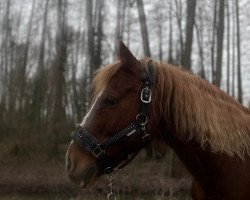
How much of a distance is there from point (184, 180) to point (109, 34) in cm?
1824

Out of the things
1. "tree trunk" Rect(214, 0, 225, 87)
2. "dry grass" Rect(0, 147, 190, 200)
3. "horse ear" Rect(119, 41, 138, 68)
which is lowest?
"dry grass" Rect(0, 147, 190, 200)

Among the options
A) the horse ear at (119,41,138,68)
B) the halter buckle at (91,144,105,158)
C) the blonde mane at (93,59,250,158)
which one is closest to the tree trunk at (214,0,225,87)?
the blonde mane at (93,59,250,158)

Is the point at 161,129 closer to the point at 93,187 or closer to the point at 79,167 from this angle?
the point at 79,167

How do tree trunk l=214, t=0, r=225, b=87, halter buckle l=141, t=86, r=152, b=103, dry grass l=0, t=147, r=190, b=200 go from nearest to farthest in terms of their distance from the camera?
halter buckle l=141, t=86, r=152, b=103
dry grass l=0, t=147, r=190, b=200
tree trunk l=214, t=0, r=225, b=87

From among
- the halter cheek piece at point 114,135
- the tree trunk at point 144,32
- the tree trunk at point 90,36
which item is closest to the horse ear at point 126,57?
the halter cheek piece at point 114,135

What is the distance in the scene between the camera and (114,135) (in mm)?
3441

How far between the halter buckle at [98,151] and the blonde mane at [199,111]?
0.46 metres

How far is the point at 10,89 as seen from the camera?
28109 millimetres

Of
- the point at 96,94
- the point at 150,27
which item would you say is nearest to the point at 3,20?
the point at 150,27

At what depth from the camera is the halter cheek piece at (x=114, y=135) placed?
11.1ft

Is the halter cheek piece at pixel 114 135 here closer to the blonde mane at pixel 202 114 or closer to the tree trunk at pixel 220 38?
the blonde mane at pixel 202 114

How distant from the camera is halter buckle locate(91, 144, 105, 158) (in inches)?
133

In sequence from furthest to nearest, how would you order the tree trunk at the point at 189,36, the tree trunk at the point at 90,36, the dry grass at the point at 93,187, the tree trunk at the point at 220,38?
the tree trunk at the point at 90,36 < the tree trunk at the point at 220,38 < the tree trunk at the point at 189,36 < the dry grass at the point at 93,187

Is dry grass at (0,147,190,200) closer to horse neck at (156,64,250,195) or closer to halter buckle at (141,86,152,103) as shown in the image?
horse neck at (156,64,250,195)
